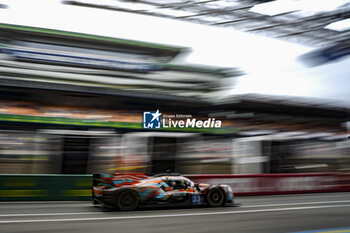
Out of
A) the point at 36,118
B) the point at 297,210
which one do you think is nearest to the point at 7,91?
the point at 36,118

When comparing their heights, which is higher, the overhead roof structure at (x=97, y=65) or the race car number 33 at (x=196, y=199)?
the overhead roof structure at (x=97, y=65)

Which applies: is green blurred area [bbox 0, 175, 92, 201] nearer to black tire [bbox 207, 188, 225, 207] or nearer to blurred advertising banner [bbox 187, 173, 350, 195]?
blurred advertising banner [bbox 187, 173, 350, 195]

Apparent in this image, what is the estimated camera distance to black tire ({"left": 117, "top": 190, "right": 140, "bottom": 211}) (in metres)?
8.71

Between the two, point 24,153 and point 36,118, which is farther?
point 36,118

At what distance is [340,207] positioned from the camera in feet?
33.8

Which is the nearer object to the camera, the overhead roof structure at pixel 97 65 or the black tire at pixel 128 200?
the black tire at pixel 128 200

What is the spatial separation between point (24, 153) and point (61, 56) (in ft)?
18.8

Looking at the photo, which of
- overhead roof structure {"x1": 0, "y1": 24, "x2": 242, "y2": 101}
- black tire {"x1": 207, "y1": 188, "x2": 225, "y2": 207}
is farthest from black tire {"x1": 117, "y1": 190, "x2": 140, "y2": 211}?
overhead roof structure {"x1": 0, "y1": 24, "x2": 242, "y2": 101}

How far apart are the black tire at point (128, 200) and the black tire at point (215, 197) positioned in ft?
7.60

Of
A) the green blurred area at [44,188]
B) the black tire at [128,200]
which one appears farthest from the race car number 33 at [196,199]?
the green blurred area at [44,188]

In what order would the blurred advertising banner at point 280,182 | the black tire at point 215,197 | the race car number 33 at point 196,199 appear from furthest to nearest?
the blurred advertising banner at point 280,182 → the black tire at point 215,197 → the race car number 33 at point 196,199

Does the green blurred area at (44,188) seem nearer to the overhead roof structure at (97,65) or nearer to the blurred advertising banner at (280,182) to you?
the blurred advertising banner at (280,182)

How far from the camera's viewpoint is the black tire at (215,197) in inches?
378

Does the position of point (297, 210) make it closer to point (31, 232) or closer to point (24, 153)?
point (31, 232)
